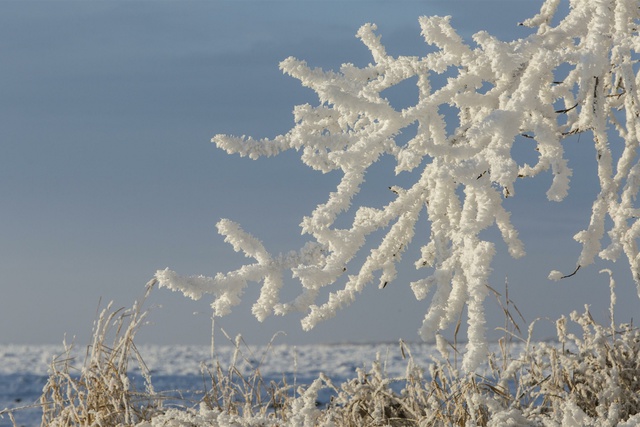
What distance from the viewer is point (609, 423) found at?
343 cm

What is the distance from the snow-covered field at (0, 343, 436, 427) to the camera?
9852 millimetres

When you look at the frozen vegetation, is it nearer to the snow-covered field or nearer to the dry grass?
the dry grass

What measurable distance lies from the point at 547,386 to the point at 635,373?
29.3 inches

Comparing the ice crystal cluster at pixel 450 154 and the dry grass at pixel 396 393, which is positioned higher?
the ice crystal cluster at pixel 450 154

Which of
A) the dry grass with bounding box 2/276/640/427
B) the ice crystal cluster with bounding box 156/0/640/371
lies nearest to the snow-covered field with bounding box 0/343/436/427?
the dry grass with bounding box 2/276/640/427

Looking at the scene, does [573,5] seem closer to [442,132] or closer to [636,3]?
[636,3]

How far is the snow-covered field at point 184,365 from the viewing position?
388 inches

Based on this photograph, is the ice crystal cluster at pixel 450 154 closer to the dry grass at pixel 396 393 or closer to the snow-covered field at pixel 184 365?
the dry grass at pixel 396 393

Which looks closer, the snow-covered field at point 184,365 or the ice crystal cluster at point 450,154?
the ice crystal cluster at point 450,154

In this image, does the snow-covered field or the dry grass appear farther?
the snow-covered field

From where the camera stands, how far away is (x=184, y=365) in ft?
38.5

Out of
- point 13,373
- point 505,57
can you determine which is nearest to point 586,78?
point 505,57

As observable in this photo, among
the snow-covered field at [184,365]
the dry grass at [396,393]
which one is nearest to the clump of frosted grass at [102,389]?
the dry grass at [396,393]

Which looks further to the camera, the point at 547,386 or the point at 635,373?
the point at 635,373
